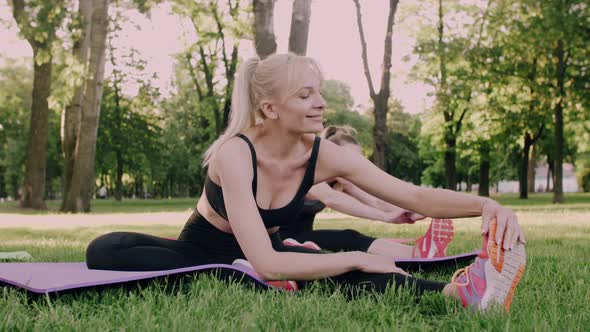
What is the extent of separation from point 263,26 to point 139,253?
7313mm

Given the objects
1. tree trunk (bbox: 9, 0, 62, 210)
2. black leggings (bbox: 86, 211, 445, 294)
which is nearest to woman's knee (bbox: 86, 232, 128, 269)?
black leggings (bbox: 86, 211, 445, 294)

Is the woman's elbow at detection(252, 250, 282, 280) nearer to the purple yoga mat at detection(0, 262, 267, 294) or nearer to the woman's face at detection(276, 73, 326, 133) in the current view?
the purple yoga mat at detection(0, 262, 267, 294)

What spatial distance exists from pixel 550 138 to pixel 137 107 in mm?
23192

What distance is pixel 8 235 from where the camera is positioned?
9031mm

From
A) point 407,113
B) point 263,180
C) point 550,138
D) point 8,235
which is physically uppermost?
point 407,113

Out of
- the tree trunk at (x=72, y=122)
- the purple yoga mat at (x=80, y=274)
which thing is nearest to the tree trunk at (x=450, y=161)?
the tree trunk at (x=72, y=122)

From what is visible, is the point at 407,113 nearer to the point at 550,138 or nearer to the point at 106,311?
the point at 550,138

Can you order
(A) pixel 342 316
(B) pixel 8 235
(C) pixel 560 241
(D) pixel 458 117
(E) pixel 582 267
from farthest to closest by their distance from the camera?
1. (D) pixel 458 117
2. (B) pixel 8 235
3. (C) pixel 560 241
4. (E) pixel 582 267
5. (A) pixel 342 316

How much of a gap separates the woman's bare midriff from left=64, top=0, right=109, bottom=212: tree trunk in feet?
42.0

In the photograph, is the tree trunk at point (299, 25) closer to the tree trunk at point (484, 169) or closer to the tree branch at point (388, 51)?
the tree branch at point (388, 51)

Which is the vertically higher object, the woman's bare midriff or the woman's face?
the woman's face

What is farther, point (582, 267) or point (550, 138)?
point (550, 138)

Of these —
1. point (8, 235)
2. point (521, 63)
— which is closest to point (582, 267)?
point (8, 235)

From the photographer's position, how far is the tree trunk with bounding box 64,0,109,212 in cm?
1591
